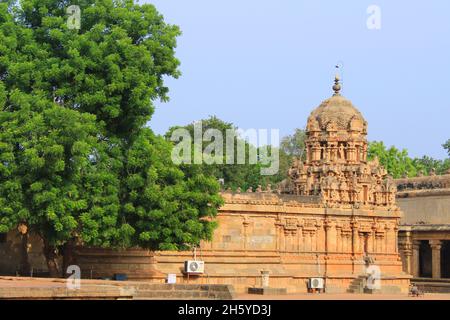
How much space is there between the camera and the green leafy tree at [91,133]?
3456 centimetres

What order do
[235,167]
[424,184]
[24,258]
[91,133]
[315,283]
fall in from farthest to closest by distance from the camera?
[235,167], [424,184], [315,283], [24,258], [91,133]

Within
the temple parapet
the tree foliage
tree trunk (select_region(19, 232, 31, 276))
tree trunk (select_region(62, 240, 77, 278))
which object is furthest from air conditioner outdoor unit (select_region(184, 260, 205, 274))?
the tree foliage

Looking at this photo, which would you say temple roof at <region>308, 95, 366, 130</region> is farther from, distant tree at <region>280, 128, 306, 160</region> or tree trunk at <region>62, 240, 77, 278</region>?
distant tree at <region>280, 128, 306, 160</region>

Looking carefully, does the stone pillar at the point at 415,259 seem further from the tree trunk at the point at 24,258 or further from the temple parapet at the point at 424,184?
the tree trunk at the point at 24,258

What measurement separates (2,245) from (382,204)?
81.3ft

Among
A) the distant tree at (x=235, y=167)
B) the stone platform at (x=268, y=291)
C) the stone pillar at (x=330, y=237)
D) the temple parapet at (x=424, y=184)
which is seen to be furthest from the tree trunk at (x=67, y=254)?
the distant tree at (x=235, y=167)

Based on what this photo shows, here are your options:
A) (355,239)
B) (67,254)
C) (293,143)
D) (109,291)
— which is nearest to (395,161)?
(293,143)

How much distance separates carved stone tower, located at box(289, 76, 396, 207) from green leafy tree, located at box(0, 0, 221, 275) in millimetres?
19302

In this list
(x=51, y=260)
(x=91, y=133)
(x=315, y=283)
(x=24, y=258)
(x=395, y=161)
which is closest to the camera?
(x=91, y=133)

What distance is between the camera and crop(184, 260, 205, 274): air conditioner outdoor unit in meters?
44.2

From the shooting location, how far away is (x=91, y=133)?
119 ft

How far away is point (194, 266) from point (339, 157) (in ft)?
58.6

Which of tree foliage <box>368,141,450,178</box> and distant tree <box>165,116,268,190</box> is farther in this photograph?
tree foliage <box>368,141,450,178</box>

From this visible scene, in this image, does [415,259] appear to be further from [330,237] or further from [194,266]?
[194,266]
